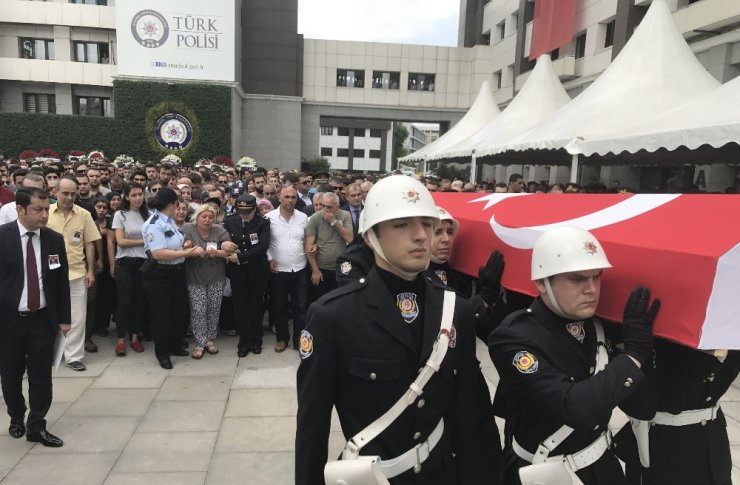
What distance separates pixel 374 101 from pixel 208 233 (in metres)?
26.1

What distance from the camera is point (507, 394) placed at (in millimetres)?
2072

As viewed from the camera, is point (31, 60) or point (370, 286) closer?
point (370, 286)

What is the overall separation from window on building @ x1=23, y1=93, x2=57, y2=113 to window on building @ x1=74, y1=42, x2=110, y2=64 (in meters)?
2.80

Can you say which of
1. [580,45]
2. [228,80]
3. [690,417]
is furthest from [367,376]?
[228,80]

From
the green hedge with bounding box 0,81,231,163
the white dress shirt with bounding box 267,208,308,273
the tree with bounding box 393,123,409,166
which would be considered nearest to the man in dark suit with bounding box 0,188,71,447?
the white dress shirt with bounding box 267,208,308,273

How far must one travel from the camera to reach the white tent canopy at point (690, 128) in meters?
6.12

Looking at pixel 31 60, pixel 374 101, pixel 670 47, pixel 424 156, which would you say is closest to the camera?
pixel 670 47

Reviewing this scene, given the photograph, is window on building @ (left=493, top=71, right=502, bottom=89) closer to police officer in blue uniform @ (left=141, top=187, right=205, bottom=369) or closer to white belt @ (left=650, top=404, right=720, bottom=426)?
police officer in blue uniform @ (left=141, top=187, right=205, bottom=369)

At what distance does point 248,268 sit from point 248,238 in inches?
14.9

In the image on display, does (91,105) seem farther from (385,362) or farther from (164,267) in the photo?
(385,362)

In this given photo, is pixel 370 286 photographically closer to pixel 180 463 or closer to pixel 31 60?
pixel 180 463

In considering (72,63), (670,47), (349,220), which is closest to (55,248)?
(349,220)

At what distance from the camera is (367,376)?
1.68m

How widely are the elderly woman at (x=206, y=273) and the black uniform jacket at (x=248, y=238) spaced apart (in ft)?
0.34
